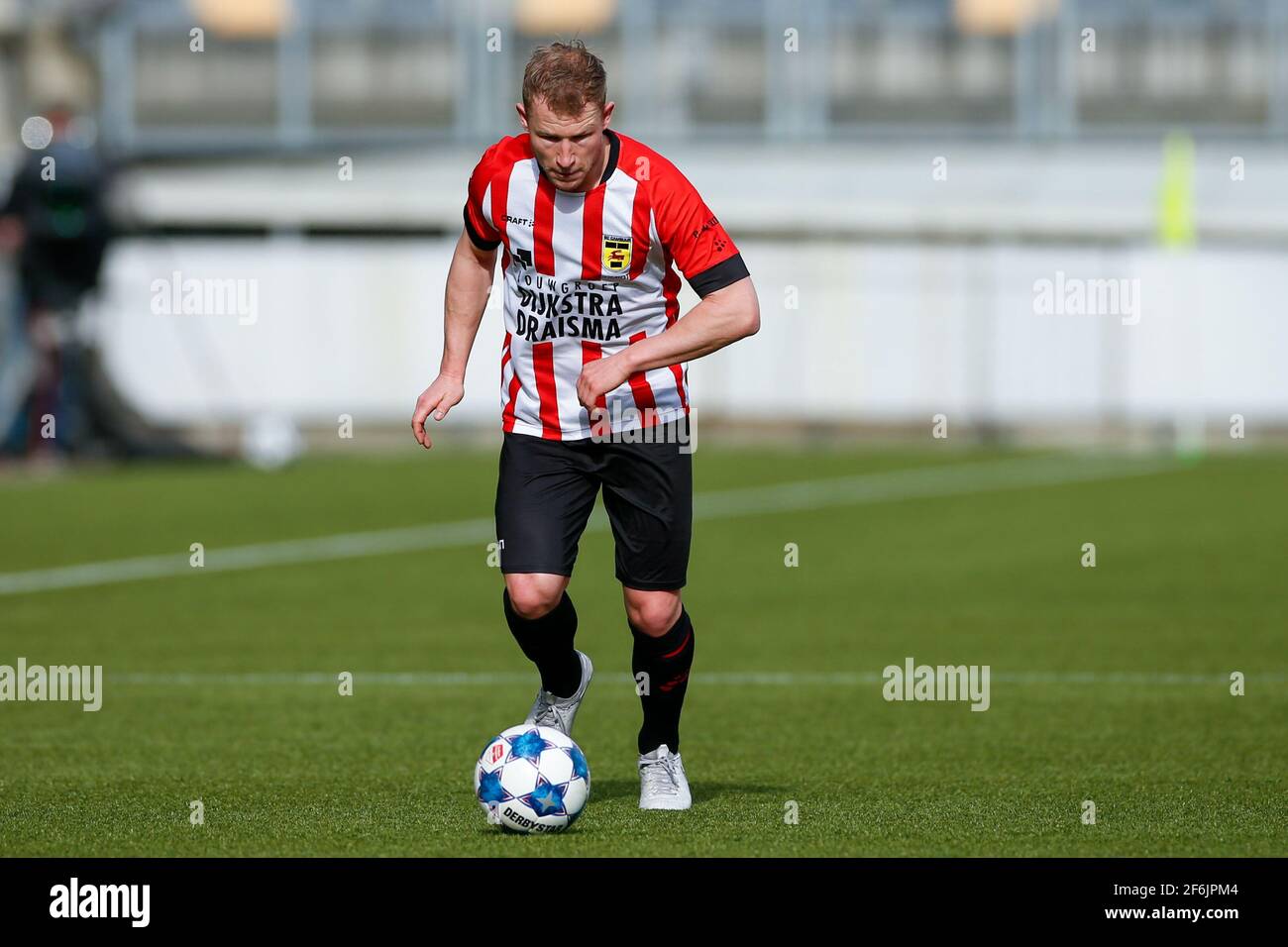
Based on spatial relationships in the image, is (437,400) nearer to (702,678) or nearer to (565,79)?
(565,79)

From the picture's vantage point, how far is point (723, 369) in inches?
968

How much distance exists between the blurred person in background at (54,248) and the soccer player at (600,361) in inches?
538

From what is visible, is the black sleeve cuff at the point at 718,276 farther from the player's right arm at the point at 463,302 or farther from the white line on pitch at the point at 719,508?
the white line on pitch at the point at 719,508

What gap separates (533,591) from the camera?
633cm

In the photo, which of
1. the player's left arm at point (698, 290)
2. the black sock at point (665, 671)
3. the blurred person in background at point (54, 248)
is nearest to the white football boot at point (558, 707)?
the black sock at point (665, 671)

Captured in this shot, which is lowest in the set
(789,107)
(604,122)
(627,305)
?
(627,305)

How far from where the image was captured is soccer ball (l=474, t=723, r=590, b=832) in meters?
5.86

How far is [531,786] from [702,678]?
353 cm

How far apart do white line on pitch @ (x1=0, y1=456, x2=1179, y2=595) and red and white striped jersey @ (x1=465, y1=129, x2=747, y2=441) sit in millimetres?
6320

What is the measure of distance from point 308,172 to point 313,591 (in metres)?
13.7

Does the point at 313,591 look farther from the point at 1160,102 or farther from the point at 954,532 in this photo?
the point at 1160,102
